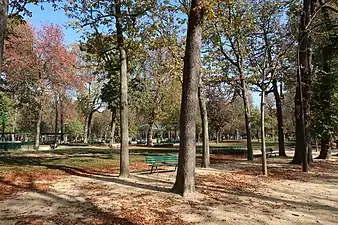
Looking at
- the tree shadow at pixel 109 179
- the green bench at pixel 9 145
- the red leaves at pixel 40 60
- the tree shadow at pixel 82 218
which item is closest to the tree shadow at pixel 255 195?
the tree shadow at pixel 109 179

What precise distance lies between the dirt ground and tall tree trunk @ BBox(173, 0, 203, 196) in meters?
0.50

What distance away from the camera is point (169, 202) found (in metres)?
7.61

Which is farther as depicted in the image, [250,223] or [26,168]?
[26,168]

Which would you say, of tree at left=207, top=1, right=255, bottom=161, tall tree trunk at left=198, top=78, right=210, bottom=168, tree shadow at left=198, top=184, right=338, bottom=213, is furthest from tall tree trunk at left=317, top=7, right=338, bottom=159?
tree shadow at left=198, top=184, right=338, bottom=213

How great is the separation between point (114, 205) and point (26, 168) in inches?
329

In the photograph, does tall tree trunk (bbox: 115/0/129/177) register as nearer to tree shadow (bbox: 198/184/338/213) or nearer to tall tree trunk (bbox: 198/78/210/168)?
tree shadow (bbox: 198/184/338/213)

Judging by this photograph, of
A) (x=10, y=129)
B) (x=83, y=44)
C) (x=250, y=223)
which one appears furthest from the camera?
(x=10, y=129)

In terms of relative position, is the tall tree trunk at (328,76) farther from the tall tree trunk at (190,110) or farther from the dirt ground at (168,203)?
the tall tree trunk at (190,110)

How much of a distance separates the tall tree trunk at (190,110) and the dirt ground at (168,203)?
1.62 ft

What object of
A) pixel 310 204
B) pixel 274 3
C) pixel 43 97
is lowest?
pixel 310 204

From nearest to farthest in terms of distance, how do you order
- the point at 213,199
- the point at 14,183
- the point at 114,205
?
1. the point at 114,205
2. the point at 213,199
3. the point at 14,183

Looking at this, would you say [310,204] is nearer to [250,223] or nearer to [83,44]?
[250,223]

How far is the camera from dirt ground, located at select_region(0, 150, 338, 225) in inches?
244

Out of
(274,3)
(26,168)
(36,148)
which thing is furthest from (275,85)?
(36,148)
